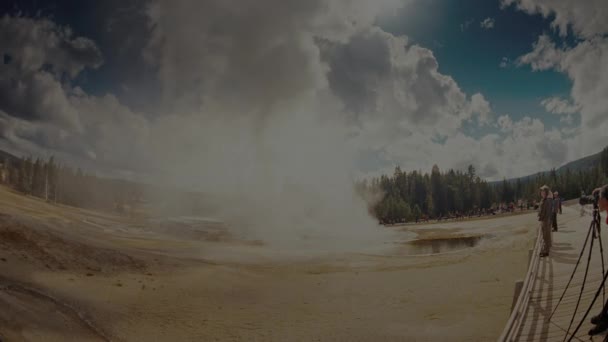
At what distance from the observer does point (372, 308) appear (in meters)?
14.9

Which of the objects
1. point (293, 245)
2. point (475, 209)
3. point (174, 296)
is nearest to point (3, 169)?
point (293, 245)

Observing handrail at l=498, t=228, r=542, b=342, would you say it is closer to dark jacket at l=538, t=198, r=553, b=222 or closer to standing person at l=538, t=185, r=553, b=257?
standing person at l=538, t=185, r=553, b=257

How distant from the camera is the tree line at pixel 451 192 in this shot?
94.1m

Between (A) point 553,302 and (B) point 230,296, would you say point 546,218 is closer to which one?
(A) point 553,302

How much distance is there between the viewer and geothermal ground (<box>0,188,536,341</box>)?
473 inches

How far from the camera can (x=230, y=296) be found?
677 inches

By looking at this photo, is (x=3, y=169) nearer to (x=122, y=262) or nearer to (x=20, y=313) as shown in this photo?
(x=122, y=262)

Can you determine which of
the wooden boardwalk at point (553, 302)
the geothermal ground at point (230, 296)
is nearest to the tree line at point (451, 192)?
the geothermal ground at point (230, 296)

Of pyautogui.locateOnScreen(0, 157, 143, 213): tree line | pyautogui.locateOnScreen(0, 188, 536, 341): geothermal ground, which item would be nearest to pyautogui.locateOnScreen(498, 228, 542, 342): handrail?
pyautogui.locateOnScreen(0, 188, 536, 341): geothermal ground

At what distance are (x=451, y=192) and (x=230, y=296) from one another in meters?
105

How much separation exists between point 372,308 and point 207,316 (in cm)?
779

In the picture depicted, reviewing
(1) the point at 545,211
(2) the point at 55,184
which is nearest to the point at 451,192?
(1) the point at 545,211

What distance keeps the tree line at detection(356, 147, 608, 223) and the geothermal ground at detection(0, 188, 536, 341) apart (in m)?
72.2

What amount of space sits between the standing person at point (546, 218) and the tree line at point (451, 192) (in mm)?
79498
